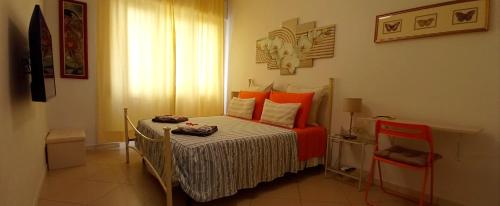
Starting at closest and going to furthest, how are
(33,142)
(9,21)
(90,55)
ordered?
(9,21), (33,142), (90,55)

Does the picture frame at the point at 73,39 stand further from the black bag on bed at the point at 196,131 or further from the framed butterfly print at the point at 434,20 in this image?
the framed butterfly print at the point at 434,20

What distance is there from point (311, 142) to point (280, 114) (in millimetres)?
452

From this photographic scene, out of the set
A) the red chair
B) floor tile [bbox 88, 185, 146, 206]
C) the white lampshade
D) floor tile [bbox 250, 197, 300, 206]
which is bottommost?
floor tile [bbox 250, 197, 300, 206]

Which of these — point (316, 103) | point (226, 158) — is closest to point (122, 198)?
point (226, 158)

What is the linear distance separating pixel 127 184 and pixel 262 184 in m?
1.31

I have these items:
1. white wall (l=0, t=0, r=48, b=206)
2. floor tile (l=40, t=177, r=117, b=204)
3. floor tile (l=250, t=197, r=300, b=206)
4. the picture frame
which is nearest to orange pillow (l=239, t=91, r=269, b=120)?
floor tile (l=250, t=197, r=300, b=206)

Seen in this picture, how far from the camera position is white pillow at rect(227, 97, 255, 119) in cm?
329

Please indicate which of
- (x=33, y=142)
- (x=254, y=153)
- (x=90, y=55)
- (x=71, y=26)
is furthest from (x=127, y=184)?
(x=71, y=26)

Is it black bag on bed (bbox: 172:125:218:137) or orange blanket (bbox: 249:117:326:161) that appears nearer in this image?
black bag on bed (bbox: 172:125:218:137)

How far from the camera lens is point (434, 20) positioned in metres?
2.10

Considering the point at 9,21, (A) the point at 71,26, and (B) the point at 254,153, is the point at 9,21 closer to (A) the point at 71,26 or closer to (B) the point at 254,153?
(B) the point at 254,153

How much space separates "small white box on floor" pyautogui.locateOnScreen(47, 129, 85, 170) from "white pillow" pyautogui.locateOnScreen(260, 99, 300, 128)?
2.13 metres

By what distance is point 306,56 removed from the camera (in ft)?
10.4

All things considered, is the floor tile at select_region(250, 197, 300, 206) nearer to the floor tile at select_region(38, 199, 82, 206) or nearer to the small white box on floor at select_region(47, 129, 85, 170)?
the floor tile at select_region(38, 199, 82, 206)
